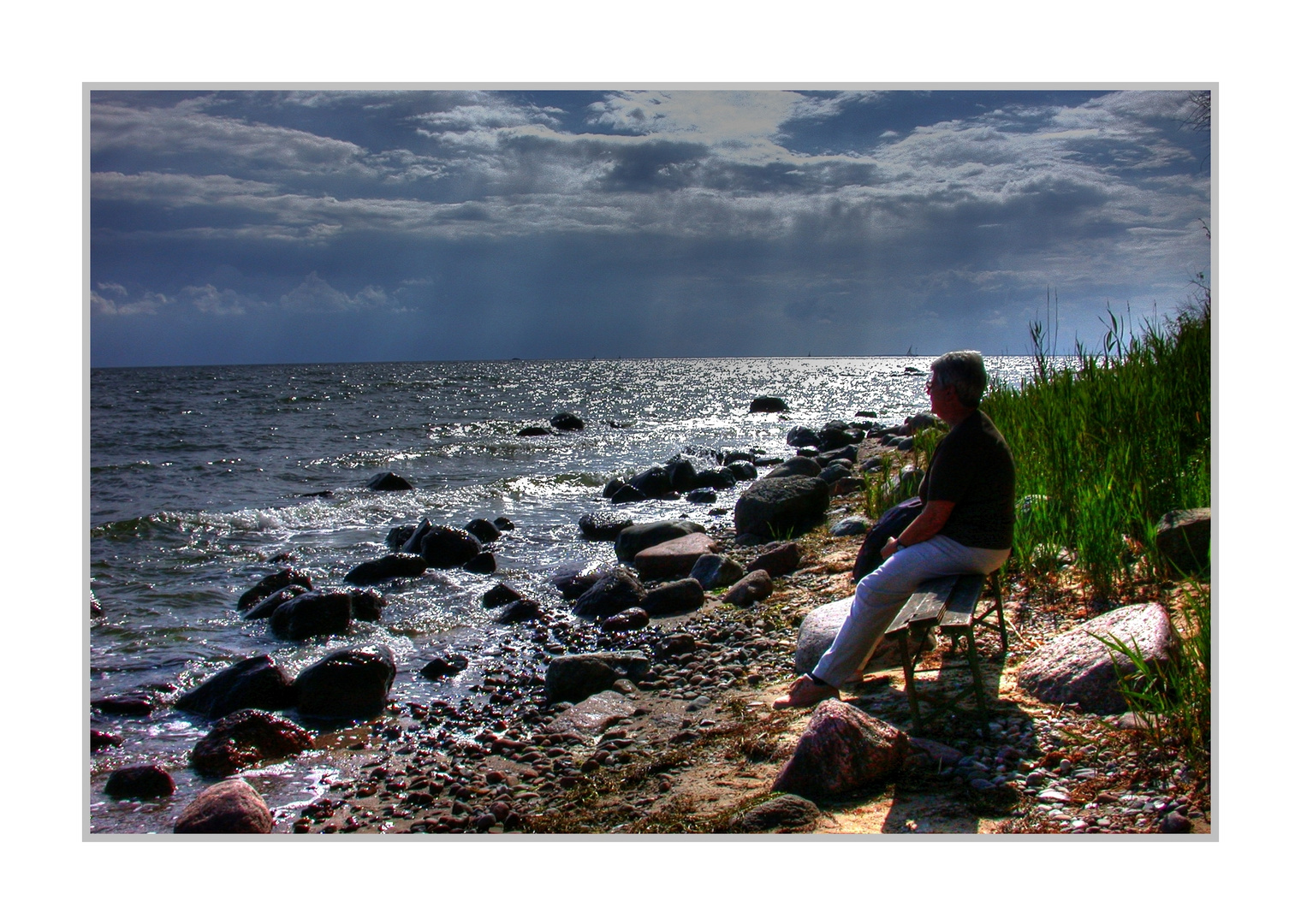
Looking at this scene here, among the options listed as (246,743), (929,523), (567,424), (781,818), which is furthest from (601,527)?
(567,424)

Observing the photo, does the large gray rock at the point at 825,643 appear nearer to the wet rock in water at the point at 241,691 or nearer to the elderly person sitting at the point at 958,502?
the elderly person sitting at the point at 958,502

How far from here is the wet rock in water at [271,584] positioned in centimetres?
888

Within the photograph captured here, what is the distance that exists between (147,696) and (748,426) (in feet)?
84.5

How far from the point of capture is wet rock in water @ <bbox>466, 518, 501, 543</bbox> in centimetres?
1205

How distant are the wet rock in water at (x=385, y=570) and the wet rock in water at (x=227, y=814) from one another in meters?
5.51

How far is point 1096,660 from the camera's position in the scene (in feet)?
12.9

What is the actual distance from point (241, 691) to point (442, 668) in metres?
1.47

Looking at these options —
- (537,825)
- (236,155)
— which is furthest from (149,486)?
(537,825)

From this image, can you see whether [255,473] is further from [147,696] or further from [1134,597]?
[1134,597]

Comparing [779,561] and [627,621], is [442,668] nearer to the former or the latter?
[627,621]

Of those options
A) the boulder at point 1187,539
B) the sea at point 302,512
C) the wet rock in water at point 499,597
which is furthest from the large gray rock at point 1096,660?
the wet rock in water at point 499,597

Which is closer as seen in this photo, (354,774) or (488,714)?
(354,774)

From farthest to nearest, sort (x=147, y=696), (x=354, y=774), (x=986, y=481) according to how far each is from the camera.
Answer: (x=147, y=696) → (x=354, y=774) → (x=986, y=481)

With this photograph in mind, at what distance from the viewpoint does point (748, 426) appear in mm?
30766
